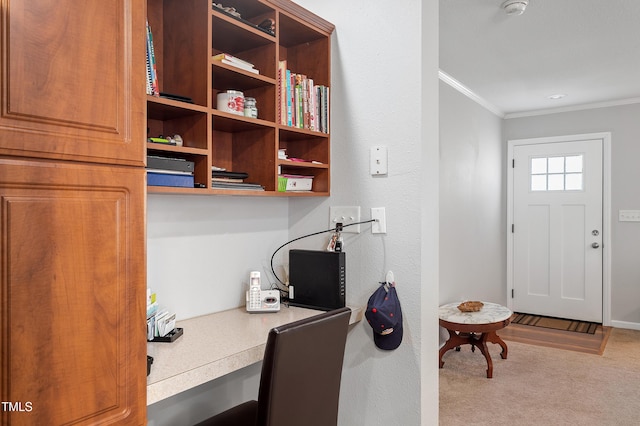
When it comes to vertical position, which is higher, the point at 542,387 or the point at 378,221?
the point at 378,221

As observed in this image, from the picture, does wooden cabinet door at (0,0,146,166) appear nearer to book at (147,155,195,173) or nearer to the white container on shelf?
book at (147,155,195,173)

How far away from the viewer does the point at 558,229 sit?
5.29 metres

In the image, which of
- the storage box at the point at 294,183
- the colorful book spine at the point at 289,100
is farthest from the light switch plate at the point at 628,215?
the colorful book spine at the point at 289,100

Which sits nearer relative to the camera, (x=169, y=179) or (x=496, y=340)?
(x=169, y=179)

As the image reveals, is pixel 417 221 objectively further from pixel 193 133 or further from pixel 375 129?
pixel 193 133

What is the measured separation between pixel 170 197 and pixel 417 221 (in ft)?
3.33

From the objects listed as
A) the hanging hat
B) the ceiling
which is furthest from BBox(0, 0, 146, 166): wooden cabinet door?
the ceiling

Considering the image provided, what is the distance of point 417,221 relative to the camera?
1.86 m

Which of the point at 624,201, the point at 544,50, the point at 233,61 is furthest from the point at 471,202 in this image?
the point at 233,61

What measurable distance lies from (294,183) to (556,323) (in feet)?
14.5

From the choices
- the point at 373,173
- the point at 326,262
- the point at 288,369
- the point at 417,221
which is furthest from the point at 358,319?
the point at 288,369

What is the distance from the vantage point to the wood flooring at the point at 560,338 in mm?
4234

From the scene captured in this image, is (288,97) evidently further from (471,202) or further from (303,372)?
(471,202)

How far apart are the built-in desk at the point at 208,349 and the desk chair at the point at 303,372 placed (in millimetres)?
184
